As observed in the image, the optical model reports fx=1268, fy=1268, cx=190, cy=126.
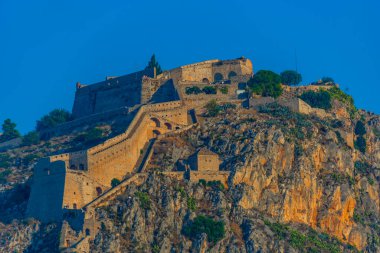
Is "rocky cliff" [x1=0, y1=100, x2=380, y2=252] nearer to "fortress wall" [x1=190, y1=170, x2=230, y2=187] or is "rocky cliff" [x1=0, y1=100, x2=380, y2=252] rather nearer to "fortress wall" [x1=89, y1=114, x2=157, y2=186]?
"fortress wall" [x1=190, y1=170, x2=230, y2=187]

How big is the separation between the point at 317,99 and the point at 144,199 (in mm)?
31374

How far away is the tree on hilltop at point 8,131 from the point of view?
138 meters

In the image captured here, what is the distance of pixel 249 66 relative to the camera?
14100 centimetres

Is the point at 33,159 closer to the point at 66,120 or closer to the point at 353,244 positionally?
the point at 66,120

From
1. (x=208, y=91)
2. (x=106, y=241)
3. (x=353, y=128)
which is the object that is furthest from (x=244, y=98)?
(x=106, y=241)

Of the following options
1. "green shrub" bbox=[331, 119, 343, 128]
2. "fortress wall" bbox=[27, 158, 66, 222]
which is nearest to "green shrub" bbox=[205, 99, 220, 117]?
"green shrub" bbox=[331, 119, 343, 128]

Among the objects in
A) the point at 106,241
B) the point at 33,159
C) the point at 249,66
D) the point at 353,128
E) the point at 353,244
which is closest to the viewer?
the point at 106,241

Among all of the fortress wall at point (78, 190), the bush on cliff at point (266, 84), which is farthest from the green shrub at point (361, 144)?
the fortress wall at point (78, 190)

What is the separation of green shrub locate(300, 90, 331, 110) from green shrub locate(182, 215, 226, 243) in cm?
2938

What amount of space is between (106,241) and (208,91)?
1243 inches

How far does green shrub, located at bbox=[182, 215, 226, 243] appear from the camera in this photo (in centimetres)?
10562

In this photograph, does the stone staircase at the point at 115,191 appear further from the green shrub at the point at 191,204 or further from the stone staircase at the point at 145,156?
the green shrub at the point at 191,204

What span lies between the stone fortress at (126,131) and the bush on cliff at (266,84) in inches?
42.3

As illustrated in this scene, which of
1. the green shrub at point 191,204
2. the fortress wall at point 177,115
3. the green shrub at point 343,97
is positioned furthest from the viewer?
the green shrub at point 343,97
